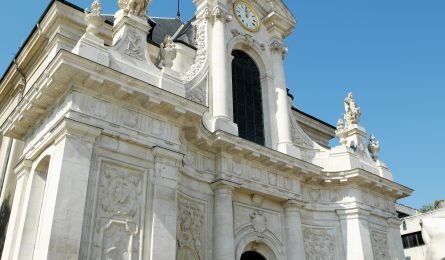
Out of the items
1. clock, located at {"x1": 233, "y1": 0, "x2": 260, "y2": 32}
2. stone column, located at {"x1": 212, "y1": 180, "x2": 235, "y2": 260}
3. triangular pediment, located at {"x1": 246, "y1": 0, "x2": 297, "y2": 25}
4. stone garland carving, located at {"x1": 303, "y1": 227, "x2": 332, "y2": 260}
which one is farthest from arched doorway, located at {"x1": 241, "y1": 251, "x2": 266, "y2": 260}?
triangular pediment, located at {"x1": 246, "y1": 0, "x2": 297, "y2": 25}

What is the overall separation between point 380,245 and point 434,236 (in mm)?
13597

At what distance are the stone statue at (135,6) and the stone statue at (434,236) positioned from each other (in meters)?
11.1

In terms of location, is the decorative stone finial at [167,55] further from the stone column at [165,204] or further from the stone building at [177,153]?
the stone column at [165,204]

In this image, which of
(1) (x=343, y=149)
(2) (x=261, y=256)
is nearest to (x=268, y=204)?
(2) (x=261, y=256)

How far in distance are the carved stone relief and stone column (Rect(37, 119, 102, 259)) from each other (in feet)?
21.8

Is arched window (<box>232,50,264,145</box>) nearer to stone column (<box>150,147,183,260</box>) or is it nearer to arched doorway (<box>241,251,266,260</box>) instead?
arched doorway (<box>241,251,266,260</box>)

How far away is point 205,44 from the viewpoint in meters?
19.1

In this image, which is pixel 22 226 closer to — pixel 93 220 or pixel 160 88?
pixel 93 220

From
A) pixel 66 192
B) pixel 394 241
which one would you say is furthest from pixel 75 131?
pixel 394 241

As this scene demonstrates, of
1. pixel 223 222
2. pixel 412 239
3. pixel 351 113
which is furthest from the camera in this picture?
pixel 412 239

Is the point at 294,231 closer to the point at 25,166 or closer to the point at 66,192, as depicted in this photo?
the point at 66,192

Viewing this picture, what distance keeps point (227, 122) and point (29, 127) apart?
6854 millimetres

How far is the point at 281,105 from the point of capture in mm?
20234

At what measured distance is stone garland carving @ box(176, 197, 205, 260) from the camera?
14.3 m
